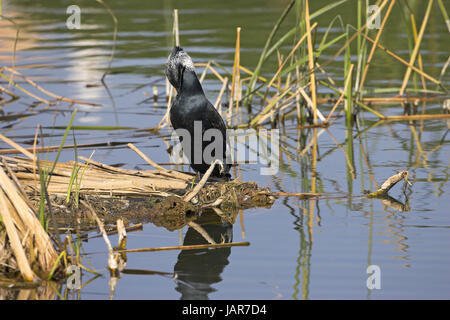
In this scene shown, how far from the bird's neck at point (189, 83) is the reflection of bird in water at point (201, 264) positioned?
98cm

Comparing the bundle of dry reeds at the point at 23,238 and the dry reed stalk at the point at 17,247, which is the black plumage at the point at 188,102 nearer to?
the bundle of dry reeds at the point at 23,238

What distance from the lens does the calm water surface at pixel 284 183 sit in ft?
12.3

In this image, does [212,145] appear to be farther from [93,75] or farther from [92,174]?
[93,75]

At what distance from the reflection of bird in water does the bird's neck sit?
98 cm

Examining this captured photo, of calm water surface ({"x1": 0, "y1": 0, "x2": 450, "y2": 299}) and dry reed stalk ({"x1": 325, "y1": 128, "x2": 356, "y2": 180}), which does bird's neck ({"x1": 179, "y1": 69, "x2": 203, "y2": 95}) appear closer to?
calm water surface ({"x1": 0, "y1": 0, "x2": 450, "y2": 299})

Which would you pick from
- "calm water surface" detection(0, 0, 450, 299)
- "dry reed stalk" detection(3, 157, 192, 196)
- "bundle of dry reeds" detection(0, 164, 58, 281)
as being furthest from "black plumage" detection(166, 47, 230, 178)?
"bundle of dry reeds" detection(0, 164, 58, 281)

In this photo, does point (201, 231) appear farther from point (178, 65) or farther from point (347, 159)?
Answer: point (347, 159)

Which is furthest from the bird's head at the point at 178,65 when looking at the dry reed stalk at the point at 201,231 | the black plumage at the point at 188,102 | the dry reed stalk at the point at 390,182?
the dry reed stalk at the point at 390,182

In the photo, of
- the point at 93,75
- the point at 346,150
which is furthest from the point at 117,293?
the point at 93,75

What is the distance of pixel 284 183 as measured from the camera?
5.55 m

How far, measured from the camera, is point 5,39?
1238 centimetres

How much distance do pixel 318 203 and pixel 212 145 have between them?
2.83ft

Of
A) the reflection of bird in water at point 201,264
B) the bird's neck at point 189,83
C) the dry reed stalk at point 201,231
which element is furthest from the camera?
the bird's neck at point 189,83

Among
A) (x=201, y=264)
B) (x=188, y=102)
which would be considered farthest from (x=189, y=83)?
(x=201, y=264)
